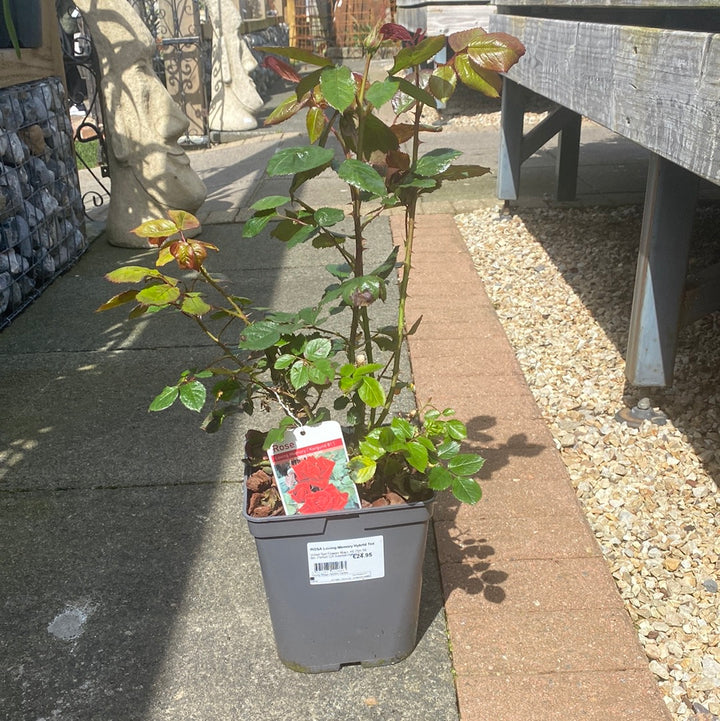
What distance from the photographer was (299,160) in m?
1.63

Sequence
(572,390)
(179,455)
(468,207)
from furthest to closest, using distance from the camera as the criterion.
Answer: (468,207) < (572,390) < (179,455)

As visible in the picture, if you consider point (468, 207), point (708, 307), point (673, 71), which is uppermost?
point (673, 71)

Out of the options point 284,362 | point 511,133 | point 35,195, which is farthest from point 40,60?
point 284,362

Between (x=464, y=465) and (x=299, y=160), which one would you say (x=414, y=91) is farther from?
(x=464, y=465)

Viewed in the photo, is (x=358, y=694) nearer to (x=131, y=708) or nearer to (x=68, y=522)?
(x=131, y=708)

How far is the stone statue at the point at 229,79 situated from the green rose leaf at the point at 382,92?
884 cm

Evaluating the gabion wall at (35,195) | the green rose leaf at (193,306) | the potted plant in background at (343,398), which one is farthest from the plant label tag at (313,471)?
the gabion wall at (35,195)

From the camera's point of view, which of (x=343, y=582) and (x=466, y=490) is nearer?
(x=466, y=490)

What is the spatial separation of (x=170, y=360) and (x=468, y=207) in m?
3.10

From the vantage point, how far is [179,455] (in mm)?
2955

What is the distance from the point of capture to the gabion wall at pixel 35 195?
14.3 feet

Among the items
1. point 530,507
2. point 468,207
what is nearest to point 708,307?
point 530,507

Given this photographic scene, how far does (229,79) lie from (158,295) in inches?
370

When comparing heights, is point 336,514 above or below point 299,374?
below
